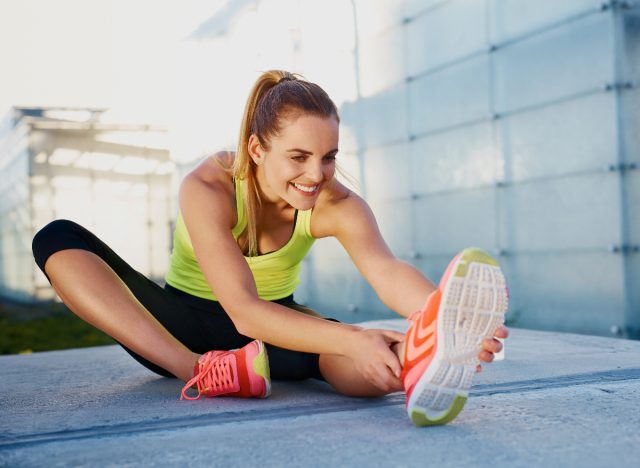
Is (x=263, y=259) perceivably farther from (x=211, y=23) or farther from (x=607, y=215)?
(x=211, y=23)

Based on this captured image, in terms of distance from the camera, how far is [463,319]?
5.01 feet

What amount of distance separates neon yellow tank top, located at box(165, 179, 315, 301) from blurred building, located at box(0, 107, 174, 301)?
28.2 feet

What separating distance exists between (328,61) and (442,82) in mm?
1612

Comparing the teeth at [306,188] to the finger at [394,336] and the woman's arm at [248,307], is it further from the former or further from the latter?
the finger at [394,336]

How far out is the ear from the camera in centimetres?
210

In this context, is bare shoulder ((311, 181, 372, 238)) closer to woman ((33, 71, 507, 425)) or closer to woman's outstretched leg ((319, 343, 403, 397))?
woman ((33, 71, 507, 425))

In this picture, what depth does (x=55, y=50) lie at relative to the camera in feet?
43.0

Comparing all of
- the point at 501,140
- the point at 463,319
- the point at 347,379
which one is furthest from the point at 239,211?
the point at 501,140

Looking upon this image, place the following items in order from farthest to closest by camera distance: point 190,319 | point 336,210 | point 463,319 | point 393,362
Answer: point 190,319 → point 336,210 → point 393,362 → point 463,319

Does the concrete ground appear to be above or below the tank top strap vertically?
below

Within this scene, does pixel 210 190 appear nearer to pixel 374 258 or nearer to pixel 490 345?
pixel 374 258

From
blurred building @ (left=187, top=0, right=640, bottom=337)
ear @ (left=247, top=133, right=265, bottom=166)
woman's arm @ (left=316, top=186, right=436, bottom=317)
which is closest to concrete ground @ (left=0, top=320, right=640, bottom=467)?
woman's arm @ (left=316, top=186, right=436, bottom=317)

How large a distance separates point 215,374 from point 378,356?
→ 552 millimetres

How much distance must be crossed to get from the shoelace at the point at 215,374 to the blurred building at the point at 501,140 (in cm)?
314
